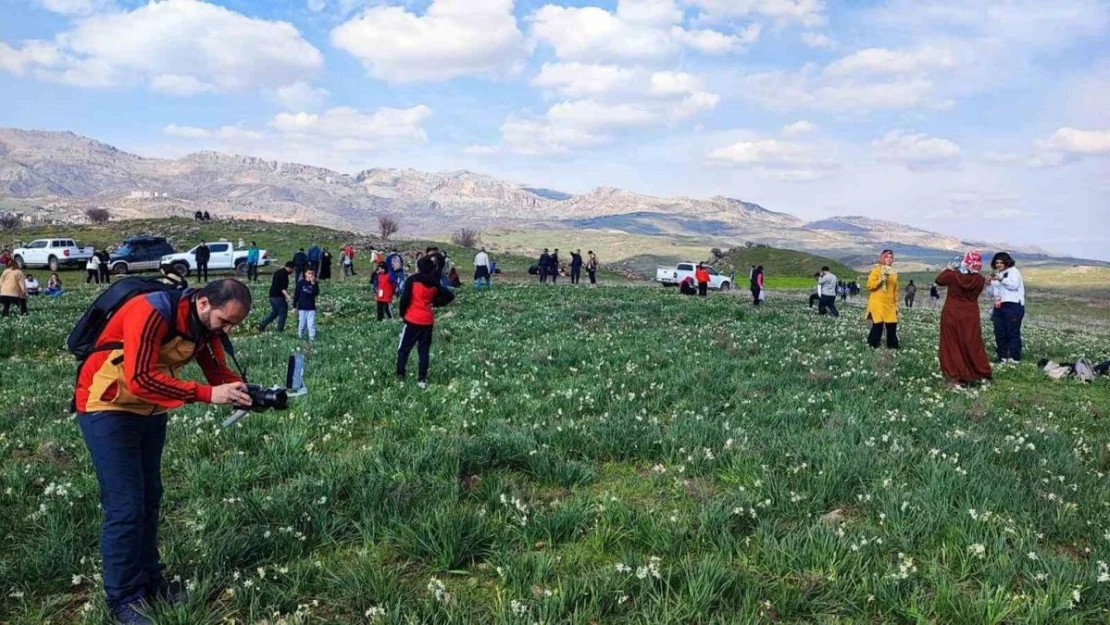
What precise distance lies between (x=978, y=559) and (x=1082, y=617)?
0.66 m

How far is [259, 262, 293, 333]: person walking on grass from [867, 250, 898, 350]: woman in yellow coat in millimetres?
15138

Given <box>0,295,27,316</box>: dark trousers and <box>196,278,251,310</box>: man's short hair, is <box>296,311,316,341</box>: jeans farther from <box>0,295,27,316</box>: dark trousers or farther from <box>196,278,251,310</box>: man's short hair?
<box>196,278,251,310</box>: man's short hair

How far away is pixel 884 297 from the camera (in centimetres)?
1526

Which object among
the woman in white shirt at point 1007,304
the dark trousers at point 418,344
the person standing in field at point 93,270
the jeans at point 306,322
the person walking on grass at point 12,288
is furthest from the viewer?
the person standing in field at point 93,270

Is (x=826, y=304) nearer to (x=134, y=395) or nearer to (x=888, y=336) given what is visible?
(x=888, y=336)

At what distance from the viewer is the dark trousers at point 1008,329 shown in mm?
15023

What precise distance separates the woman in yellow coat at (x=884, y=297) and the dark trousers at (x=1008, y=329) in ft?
7.37

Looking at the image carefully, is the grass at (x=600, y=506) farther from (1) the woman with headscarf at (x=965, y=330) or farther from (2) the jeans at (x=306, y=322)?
(2) the jeans at (x=306, y=322)

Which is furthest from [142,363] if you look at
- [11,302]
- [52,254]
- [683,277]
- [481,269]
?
[52,254]

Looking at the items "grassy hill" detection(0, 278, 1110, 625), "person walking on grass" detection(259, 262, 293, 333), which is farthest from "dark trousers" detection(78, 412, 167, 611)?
"person walking on grass" detection(259, 262, 293, 333)

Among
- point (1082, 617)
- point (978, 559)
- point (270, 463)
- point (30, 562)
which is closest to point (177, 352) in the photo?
point (30, 562)

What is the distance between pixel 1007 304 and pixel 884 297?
2.60 m

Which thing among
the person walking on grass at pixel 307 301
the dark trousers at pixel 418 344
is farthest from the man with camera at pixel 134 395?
the person walking on grass at pixel 307 301

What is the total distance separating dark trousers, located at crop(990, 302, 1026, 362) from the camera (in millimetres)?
15023
